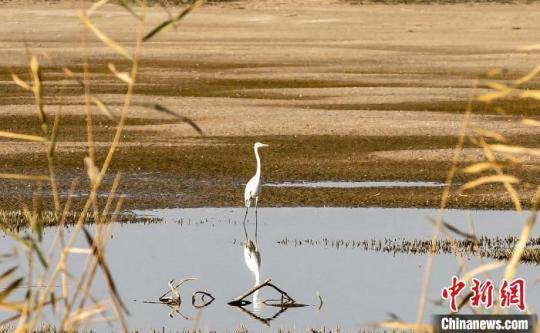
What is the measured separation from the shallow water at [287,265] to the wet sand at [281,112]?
1522 mm

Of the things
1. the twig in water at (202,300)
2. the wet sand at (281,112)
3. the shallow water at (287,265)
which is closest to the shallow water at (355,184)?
the wet sand at (281,112)

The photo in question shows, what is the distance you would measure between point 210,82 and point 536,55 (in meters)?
18.5

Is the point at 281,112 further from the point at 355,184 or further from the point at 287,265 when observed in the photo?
the point at 287,265

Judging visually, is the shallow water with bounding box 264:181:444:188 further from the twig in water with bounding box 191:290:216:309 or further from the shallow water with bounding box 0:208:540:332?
the twig in water with bounding box 191:290:216:309

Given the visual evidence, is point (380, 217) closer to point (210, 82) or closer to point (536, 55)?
point (210, 82)

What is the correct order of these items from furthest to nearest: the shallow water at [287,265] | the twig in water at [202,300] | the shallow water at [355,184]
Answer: the shallow water at [355,184], the twig in water at [202,300], the shallow water at [287,265]

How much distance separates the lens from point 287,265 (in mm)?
14211

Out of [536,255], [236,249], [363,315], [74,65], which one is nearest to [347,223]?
[236,249]

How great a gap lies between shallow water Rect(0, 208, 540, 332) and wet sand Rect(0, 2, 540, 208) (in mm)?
1522

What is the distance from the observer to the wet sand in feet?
68.1

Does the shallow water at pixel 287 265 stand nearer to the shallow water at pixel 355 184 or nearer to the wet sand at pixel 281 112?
the wet sand at pixel 281 112

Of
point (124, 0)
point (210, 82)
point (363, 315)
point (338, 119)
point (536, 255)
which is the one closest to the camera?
point (124, 0)

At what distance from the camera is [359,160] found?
2408 centimetres

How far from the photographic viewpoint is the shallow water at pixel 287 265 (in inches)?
457
